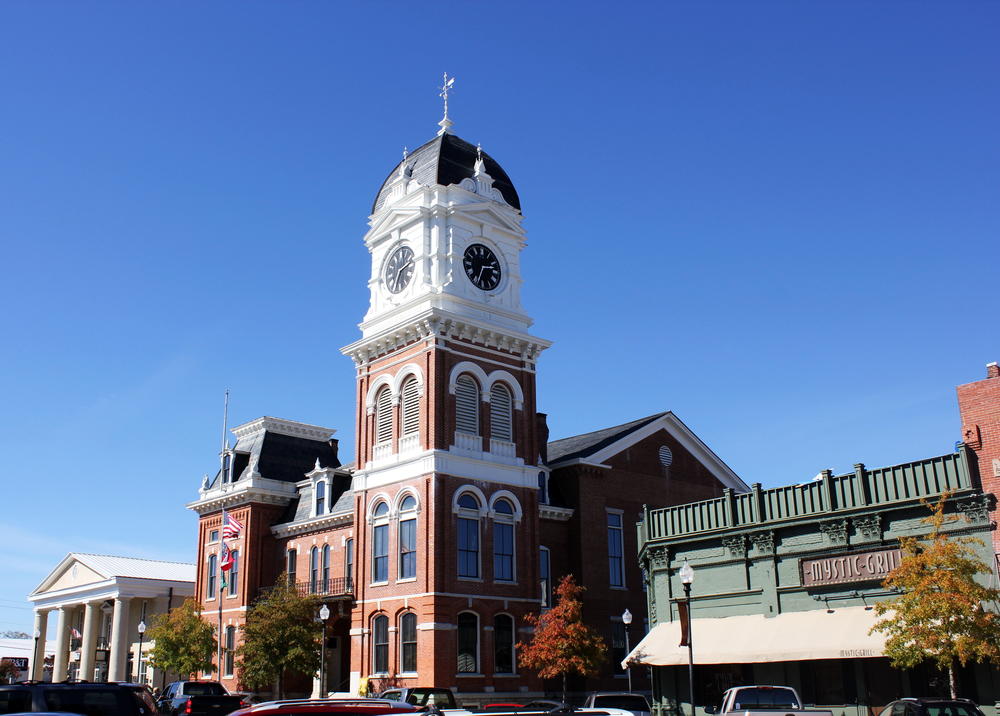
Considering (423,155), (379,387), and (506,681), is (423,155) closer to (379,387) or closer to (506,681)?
(379,387)

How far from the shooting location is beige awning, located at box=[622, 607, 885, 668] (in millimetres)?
28062

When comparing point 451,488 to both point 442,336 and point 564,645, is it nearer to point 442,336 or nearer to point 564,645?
point 442,336

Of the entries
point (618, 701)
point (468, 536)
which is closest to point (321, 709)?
point (618, 701)

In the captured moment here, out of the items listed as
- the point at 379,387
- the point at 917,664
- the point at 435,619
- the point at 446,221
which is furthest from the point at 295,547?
the point at 917,664

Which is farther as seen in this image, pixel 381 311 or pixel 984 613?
pixel 381 311

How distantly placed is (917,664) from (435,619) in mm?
19467

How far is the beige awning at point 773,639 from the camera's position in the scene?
28.1 m

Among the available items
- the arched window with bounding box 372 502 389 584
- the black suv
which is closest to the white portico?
the arched window with bounding box 372 502 389 584

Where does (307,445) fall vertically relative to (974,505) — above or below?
above

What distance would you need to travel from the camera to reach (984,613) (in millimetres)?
24094

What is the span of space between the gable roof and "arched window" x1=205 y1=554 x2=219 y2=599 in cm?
1979

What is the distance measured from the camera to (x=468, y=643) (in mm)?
41969

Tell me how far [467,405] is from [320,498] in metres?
12.2

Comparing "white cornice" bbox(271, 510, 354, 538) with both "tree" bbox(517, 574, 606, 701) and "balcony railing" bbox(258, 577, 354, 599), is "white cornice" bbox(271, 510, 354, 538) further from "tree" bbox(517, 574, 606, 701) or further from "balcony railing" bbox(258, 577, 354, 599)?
"tree" bbox(517, 574, 606, 701)
